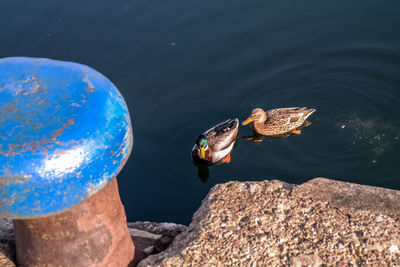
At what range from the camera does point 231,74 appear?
29.6ft

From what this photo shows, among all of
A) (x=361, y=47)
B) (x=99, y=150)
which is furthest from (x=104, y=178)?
(x=361, y=47)

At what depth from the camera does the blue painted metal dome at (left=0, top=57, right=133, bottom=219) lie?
305 cm

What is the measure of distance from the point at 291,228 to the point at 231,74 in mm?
5364

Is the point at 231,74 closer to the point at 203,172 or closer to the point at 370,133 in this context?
the point at 203,172

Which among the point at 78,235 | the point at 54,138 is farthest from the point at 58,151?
the point at 78,235

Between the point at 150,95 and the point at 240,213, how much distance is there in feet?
16.2

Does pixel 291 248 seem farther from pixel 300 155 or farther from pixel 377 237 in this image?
pixel 300 155

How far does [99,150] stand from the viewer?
3.25m

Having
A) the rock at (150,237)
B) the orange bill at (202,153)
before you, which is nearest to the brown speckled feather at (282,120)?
the orange bill at (202,153)

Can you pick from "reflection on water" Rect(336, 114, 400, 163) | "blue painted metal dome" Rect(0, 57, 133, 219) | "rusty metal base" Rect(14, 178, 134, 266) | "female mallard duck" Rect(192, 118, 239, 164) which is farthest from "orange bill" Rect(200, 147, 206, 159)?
"blue painted metal dome" Rect(0, 57, 133, 219)

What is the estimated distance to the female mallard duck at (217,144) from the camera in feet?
26.8

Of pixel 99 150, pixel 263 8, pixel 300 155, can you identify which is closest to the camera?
pixel 99 150

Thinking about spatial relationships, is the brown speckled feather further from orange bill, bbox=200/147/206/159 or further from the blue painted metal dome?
the blue painted metal dome

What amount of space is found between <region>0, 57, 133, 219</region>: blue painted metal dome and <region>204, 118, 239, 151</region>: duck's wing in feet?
16.2
